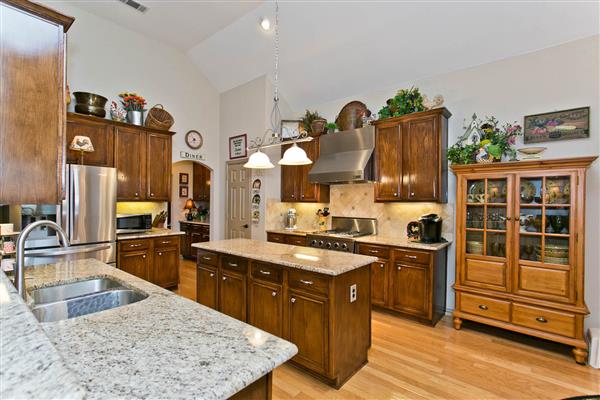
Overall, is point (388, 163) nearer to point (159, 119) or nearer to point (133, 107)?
point (159, 119)

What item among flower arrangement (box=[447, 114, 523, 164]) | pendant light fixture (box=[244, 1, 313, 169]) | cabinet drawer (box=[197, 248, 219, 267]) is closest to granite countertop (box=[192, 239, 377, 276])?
cabinet drawer (box=[197, 248, 219, 267])

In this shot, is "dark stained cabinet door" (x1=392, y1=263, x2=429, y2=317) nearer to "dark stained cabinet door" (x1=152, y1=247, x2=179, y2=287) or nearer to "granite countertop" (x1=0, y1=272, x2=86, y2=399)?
"dark stained cabinet door" (x1=152, y1=247, x2=179, y2=287)

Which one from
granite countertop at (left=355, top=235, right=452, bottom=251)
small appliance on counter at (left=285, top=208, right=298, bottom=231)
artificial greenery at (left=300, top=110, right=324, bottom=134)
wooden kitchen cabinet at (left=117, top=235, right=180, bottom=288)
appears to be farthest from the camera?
small appliance on counter at (left=285, top=208, right=298, bottom=231)

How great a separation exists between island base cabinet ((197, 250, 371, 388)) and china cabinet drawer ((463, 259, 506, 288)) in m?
1.50

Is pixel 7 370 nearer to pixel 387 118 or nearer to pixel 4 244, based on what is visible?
pixel 4 244

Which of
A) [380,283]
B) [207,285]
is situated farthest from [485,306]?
[207,285]

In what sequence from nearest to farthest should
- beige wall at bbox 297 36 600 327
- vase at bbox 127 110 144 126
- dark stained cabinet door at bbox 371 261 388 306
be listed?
beige wall at bbox 297 36 600 327
dark stained cabinet door at bbox 371 261 388 306
vase at bbox 127 110 144 126

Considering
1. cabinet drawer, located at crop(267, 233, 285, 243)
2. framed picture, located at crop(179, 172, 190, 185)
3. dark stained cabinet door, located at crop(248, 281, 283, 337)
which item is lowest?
dark stained cabinet door, located at crop(248, 281, 283, 337)

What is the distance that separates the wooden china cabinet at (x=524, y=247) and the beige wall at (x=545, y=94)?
1.43ft

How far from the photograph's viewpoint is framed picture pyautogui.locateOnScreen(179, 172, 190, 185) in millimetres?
7676

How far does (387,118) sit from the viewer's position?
3.99 metres

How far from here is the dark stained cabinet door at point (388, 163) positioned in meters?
3.92

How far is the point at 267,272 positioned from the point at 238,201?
332 centimetres

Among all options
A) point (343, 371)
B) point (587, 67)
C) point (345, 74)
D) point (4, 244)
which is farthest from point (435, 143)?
point (4, 244)
